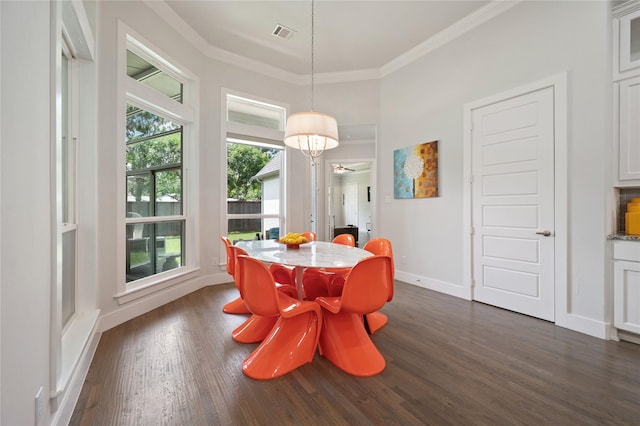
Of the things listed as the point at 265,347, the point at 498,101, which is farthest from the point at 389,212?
the point at 265,347

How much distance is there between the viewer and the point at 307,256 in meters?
2.26

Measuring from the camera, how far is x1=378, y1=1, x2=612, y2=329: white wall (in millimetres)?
2410

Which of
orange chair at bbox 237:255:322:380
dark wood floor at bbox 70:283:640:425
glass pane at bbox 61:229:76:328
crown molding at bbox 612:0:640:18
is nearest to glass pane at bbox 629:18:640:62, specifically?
crown molding at bbox 612:0:640:18

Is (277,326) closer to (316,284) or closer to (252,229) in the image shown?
(316,284)

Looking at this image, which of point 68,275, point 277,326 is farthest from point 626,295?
point 68,275

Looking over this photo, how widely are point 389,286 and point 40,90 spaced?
7.12ft

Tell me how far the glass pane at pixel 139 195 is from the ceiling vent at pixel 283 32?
7.92 ft

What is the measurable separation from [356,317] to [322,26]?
3452 mm

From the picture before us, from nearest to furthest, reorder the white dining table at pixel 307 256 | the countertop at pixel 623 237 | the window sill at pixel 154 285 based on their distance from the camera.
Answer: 1. the white dining table at pixel 307 256
2. the countertop at pixel 623 237
3. the window sill at pixel 154 285

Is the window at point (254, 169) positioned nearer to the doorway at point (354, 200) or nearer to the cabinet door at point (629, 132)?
the doorway at point (354, 200)

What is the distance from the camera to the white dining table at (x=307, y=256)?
1982 mm

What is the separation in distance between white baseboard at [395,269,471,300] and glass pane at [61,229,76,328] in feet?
12.8

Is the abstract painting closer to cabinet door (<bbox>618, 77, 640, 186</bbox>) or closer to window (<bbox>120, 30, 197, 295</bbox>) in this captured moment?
cabinet door (<bbox>618, 77, 640, 186</bbox>)

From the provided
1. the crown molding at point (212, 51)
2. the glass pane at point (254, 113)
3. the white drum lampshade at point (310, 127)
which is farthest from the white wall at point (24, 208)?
the glass pane at point (254, 113)
